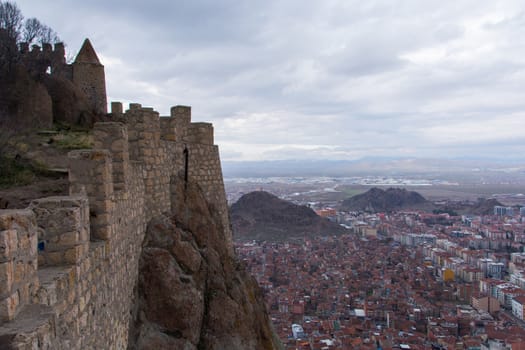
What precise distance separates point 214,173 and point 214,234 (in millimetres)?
1922

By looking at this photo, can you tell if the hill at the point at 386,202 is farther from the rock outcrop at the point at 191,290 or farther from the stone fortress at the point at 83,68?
the rock outcrop at the point at 191,290

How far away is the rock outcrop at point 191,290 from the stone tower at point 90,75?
1524 centimetres

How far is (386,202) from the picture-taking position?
99938 millimetres

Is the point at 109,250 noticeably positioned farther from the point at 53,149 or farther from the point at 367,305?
the point at 367,305

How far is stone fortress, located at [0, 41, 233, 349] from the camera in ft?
9.52

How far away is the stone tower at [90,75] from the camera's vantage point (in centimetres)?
2372

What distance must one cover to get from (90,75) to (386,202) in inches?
3356

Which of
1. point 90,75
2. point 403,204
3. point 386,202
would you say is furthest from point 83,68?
point 403,204

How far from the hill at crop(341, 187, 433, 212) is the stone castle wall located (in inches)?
3563

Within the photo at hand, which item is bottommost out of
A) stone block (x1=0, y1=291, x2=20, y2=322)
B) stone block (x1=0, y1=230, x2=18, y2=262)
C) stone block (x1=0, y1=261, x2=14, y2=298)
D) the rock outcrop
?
the rock outcrop

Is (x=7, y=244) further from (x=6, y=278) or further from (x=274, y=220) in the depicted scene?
(x=274, y=220)

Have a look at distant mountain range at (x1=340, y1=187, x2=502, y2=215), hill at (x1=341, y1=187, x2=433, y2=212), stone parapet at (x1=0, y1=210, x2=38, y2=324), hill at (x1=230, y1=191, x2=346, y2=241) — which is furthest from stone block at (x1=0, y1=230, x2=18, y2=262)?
hill at (x1=341, y1=187, x2=433, y2=212)

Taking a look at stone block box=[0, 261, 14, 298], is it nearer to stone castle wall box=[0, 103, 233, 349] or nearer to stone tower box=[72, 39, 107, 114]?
stone castle wall box=[0, 103, 233, 349]

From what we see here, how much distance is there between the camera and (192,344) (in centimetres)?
833
